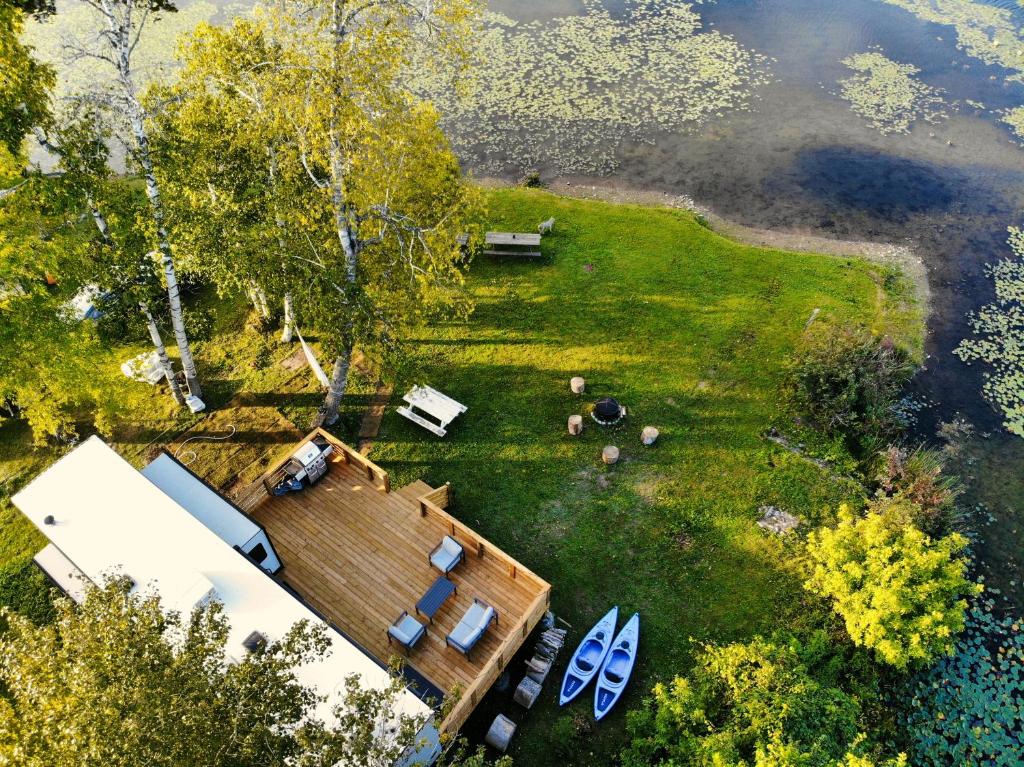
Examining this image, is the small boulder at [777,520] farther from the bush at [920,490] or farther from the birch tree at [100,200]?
the birch tree at [100,200]

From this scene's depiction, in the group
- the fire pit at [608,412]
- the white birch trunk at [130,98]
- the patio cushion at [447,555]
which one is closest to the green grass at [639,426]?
the fire pit at [608,412]

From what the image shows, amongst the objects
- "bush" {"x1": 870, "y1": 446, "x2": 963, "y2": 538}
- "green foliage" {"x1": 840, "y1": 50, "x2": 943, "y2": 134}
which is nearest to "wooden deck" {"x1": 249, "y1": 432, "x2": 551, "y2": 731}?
"bush" {"x1": 870, "y1": 446, "x2": 963, "y2": 538}

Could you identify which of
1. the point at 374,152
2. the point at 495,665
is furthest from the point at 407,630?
the point at 374,152

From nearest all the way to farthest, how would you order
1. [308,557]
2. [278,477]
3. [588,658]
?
[588,658]
[308,557]
[278,477]

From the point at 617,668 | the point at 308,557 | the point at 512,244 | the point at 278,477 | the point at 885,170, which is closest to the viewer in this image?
the point at 617,668

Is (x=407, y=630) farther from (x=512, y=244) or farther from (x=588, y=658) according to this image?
(x=512, y=244)

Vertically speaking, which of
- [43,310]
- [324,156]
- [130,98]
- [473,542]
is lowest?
[473,542]

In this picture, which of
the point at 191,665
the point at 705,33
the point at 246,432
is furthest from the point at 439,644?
the point at 705,33
